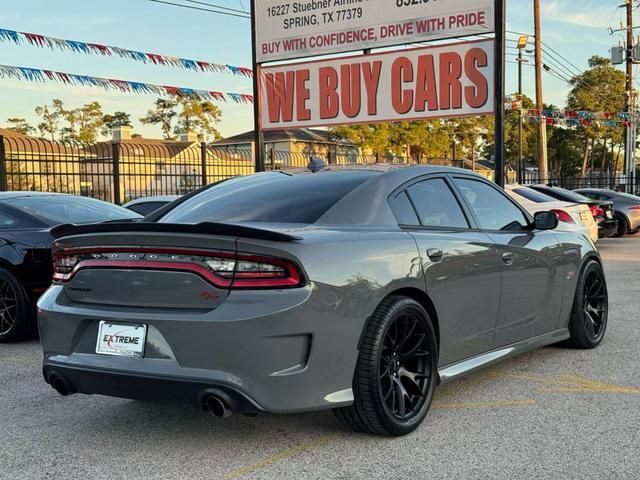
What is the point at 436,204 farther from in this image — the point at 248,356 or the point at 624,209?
the point at 624,209

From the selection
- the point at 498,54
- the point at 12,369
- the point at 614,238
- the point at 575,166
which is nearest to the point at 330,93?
the point at 498,54

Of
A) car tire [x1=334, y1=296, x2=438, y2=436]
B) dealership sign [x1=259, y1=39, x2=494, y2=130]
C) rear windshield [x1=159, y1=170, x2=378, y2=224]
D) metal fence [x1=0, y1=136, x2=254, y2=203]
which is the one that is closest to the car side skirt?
car tire [x1=334, y1=296, x2=438, y2=436]

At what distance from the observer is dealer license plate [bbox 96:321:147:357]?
3546mm

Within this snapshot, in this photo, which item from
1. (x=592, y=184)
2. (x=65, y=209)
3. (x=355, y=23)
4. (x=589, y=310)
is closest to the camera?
(x=589, y=310)

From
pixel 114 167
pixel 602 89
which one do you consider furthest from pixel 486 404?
pixel 602 89

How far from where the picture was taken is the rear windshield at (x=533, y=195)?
13047 mm

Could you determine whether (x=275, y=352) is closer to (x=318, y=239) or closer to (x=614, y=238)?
(x=318, y=239)

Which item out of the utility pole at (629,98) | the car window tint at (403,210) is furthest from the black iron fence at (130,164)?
the utility pole at (629,98)

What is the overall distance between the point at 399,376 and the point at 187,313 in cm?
122

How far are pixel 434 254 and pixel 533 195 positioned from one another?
9.64 meters

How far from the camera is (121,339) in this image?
3.60 metres

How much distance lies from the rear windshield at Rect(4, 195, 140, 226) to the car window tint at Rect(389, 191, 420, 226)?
3.30 meters

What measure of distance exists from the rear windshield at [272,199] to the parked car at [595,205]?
10.7m

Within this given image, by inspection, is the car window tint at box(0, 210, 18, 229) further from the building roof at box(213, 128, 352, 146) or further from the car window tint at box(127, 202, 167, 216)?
the building roof at box(213, 128, 352, 146)
